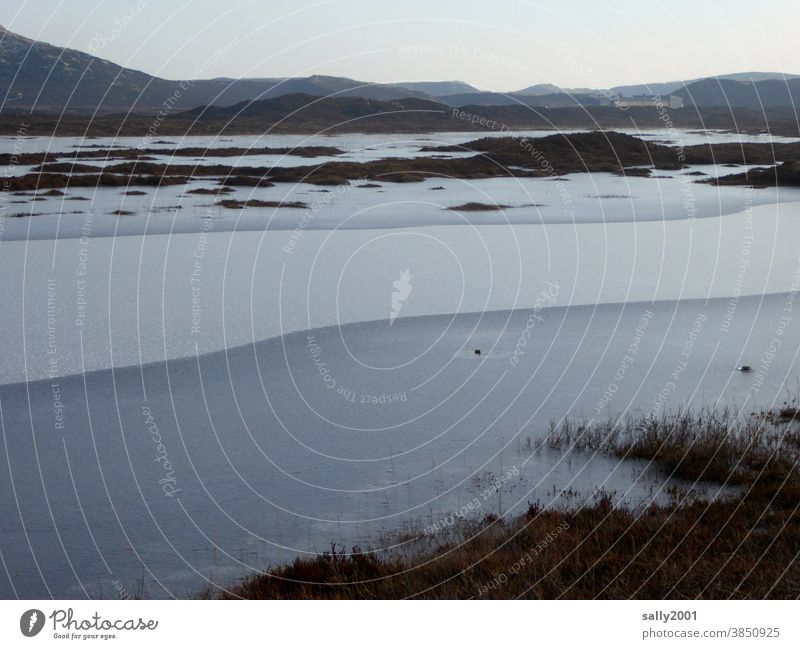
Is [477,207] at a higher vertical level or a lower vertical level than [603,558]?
higher

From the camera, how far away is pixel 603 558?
321 inches

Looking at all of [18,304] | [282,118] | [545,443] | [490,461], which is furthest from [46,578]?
[282,118]

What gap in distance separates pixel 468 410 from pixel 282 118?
115624 mm

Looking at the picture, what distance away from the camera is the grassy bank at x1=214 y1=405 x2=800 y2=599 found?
7.70 metres

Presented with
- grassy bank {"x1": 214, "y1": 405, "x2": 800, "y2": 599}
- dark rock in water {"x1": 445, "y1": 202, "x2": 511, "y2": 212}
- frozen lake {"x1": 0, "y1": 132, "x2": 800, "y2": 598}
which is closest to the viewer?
grassy bank {"x1": 214, "y1": 405, "x2": 800, "y2": 599}

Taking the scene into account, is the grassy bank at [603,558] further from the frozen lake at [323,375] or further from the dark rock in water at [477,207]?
the dark rock in water at [477,207]

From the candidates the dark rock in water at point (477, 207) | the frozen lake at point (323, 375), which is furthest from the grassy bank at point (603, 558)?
the dark rock in water at point (477, 207)

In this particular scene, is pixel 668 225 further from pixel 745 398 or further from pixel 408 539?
pixel 408 539

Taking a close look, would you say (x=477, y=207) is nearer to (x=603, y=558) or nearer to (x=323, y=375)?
(x=323, y=375)

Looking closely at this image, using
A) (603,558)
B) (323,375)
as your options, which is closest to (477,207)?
(323,375)

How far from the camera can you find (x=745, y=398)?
43.3 feet

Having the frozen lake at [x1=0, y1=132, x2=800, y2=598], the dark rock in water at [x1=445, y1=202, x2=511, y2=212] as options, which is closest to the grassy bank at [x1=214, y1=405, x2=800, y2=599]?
the frozen lake at [x1=0, y1=132, x2=800, y2=598]

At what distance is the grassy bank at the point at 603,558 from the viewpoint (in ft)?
25.3

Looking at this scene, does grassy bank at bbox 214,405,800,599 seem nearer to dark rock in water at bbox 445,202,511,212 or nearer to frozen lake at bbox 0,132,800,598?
frozen lake at bbox 0,132,800,598
